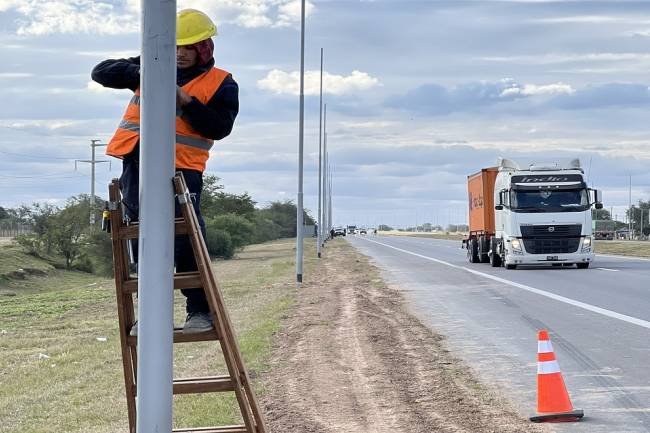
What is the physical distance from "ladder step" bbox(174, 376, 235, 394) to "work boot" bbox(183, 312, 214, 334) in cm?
24

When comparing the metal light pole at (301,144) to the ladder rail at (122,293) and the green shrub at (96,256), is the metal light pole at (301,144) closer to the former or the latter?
the ladder rail at (122,293)

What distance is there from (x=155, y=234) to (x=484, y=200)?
1331 inches

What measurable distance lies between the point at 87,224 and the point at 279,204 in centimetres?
10935

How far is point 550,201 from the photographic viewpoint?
106 feet

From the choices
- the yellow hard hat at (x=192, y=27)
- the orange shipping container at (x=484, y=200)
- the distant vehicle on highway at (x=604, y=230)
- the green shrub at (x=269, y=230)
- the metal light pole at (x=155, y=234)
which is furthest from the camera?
the green shrub at (x=269, y=230)

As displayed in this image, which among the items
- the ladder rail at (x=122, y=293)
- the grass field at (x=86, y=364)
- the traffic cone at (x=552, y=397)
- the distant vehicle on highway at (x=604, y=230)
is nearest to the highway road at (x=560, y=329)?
the traffic cone at (x=552, y=397)

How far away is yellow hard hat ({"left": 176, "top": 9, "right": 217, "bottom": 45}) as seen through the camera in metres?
5.17

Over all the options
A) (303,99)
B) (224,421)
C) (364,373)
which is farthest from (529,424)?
(303,99)

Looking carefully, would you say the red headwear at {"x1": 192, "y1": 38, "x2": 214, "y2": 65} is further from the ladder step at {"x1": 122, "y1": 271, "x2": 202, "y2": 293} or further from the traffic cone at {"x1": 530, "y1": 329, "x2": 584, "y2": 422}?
the traffic cone at {"x1": 530, "y1": 329, "x2": 584, "y2": 422}

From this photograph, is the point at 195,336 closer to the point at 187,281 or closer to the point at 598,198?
the point at 187,281

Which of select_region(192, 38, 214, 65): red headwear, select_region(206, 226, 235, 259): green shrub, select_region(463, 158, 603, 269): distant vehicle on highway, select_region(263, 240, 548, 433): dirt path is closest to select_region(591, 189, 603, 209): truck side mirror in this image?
select_region(463, 158, 603, 269): distant vehicle on highway

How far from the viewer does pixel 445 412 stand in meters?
8.87

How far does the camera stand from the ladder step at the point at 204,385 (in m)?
4.97

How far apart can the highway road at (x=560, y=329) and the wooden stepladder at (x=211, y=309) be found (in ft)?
13.4
